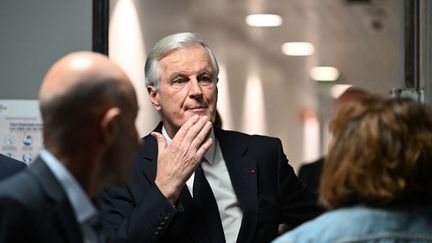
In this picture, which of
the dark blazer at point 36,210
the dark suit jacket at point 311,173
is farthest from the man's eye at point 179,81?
the dark suit jacket at point 311,173

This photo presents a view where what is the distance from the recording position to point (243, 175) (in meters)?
2.88

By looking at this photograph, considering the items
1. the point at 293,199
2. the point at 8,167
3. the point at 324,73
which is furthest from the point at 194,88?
the point at 324,73

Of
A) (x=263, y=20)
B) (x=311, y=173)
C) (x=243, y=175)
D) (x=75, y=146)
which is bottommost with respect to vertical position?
(x=311, y=173)

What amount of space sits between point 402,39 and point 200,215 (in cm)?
151

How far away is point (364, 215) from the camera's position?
1848 mm

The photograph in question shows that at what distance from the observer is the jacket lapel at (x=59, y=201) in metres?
1.68

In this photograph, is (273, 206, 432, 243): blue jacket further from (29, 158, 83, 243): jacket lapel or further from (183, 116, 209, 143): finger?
(183, 116, 209, 143): finger

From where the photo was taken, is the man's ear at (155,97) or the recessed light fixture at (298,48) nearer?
the man's ear at (155,97)

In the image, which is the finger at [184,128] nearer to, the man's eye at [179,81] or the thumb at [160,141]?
the thumb at [160,141]

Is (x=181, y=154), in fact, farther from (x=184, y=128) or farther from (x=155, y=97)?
(x=155, y=97)

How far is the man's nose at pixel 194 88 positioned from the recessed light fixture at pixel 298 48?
8.38 meters

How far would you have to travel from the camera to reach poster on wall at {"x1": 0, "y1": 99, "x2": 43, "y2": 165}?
12.3 ft

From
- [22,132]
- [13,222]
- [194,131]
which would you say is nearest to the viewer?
A: [13,222]

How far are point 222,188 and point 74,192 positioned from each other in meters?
1.20
